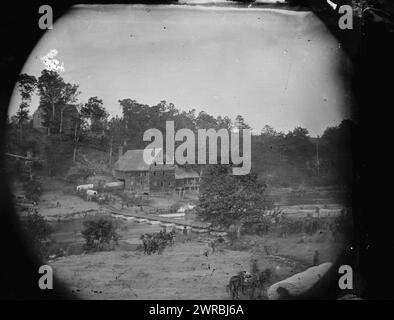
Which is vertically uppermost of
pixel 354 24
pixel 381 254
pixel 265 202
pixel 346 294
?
pixel 354 24

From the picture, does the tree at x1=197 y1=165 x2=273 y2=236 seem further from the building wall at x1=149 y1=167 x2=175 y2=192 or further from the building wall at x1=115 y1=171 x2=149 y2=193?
the building wall at x1=115 y1=171 x2=149 y2=193

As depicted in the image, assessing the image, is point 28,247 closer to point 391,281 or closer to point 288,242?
point 288,242

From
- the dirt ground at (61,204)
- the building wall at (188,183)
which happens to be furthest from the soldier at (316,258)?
the dirt ground at (61,204)

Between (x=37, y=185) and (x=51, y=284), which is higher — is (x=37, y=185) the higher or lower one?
the higher one

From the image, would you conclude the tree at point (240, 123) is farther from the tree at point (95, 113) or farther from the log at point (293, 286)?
the log at point (293, 286)

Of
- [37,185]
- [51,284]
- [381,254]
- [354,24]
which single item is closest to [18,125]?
[37,185]

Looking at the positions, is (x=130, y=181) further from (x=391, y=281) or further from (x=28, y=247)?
(x=391, y=281)
